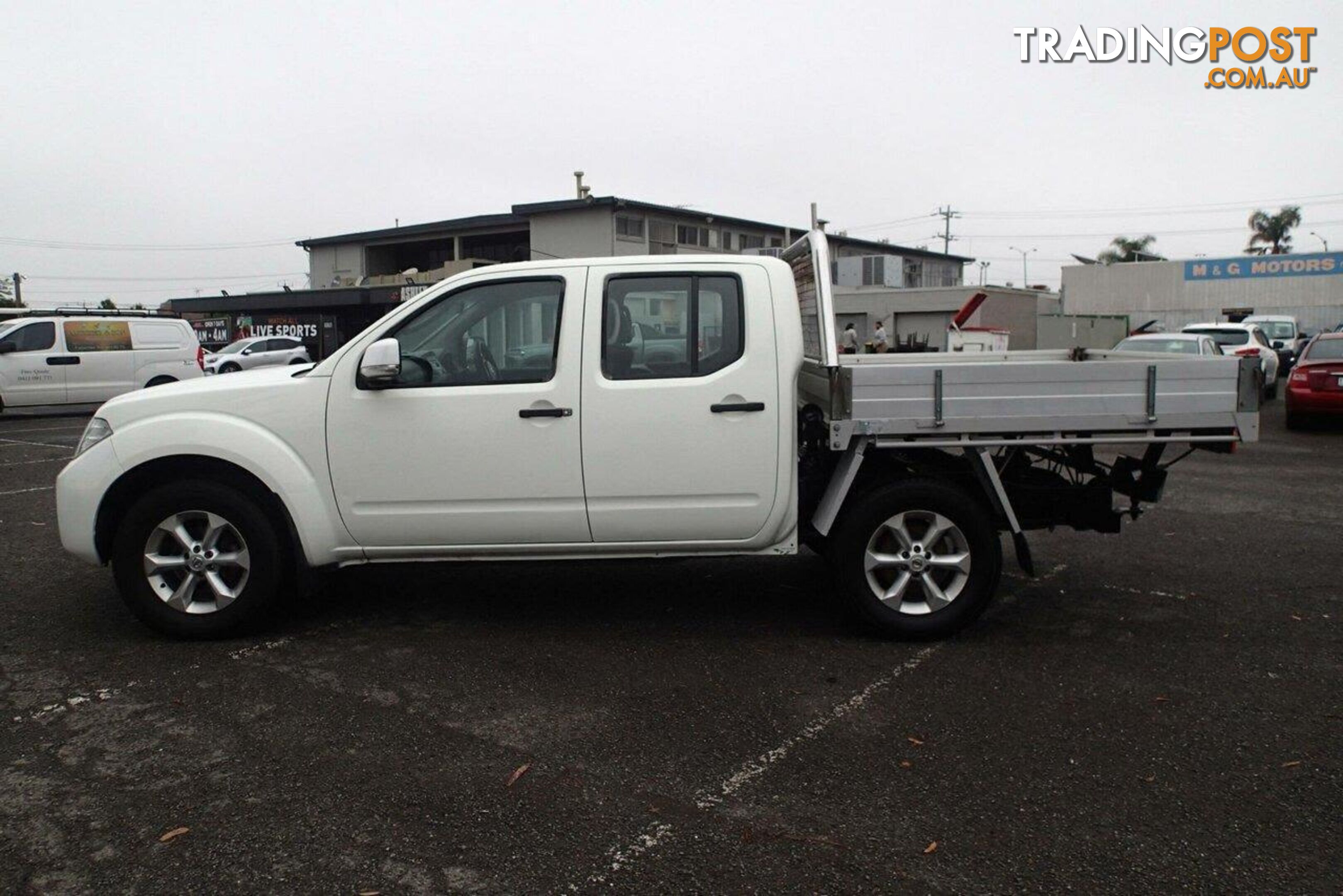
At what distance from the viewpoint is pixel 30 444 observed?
14602 mm

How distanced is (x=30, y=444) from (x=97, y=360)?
4473 mm

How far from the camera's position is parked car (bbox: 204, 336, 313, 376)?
3038 centimetres

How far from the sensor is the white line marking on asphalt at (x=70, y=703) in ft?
14.2

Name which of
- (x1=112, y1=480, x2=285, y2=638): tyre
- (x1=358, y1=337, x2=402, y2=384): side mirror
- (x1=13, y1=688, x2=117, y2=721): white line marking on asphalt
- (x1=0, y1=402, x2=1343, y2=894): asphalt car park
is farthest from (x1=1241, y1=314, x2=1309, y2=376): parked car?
(x1=13, y1=688, x2=117, y2=721): white line marking on asphalt

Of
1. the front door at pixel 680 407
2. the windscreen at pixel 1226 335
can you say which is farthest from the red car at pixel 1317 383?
the front door at pixel 680 407

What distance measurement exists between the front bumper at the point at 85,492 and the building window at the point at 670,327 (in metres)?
2.58

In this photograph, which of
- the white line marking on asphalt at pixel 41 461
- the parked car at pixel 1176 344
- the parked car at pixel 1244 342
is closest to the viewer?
the white line marking on asphalt at pixel 41 461

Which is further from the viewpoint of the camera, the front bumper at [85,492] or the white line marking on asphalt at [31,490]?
the white line marking on asphalt at [31,490]

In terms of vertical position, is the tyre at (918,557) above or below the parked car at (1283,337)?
below

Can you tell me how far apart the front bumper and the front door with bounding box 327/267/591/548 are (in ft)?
3.80

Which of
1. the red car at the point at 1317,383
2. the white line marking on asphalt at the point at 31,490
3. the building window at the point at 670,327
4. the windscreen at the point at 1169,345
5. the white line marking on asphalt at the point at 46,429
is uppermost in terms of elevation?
the building window at the point at 670,327

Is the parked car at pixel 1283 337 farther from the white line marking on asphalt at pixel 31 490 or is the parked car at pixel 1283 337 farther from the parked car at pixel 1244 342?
the white line marking on asphalt at pixel 31 490

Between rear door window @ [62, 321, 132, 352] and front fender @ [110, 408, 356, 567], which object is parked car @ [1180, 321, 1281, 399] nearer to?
front fender @ [110, 408, 356, 567]

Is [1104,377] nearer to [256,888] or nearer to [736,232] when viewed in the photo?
[256,888]
